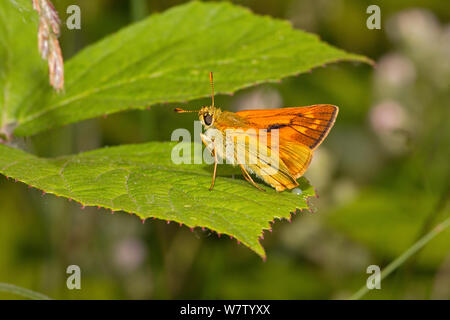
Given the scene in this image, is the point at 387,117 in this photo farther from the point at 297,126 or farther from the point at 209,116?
the point at 209,116

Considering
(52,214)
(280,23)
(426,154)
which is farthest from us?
(426,154)

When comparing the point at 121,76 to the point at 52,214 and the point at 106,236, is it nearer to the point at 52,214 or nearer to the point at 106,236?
the point at 52,214

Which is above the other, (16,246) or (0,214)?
(0,214)

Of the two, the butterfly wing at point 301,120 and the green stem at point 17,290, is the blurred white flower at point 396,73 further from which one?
the green stem at point 17,290

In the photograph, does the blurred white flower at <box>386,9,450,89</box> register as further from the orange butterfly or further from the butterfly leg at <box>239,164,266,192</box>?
the butterfly leg at <box>239,164,266,192</box>

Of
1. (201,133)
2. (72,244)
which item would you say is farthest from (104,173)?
(72,244)

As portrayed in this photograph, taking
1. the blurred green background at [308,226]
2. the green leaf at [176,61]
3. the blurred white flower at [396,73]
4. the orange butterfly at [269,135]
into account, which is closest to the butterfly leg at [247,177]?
the orange butterfly at [269,135]

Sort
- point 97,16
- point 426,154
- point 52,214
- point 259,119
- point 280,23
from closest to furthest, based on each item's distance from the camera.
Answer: point 259,119 < point 280,23 < point 52,214 < point 426,154 < point 97,16
